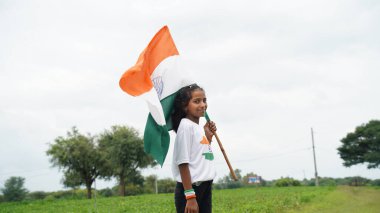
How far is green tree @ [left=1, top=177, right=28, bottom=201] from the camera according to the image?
8409cm

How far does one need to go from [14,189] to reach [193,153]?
93.3 m

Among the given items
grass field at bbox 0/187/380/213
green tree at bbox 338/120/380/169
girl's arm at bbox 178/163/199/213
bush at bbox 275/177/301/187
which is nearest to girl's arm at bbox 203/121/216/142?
girl's arm at bbox 178/163/199/213

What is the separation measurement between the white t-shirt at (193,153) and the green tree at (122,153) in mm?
42170

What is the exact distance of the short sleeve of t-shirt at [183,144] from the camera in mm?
3400

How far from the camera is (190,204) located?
3328mm

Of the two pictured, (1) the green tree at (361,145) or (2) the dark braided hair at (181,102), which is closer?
(2) the dark braided hair at (181,102)

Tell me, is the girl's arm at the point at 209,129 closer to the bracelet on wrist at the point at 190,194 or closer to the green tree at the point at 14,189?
the bracelet on wrist at the point at 190,194

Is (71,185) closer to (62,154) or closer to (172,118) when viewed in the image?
(62,154)

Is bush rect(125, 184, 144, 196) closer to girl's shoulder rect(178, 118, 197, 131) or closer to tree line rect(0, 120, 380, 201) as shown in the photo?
tree line rect(0, 120, 380, 201)

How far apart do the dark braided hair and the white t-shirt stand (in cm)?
23

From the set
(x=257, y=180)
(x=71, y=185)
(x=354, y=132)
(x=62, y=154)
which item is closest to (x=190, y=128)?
(x=62, y=154)

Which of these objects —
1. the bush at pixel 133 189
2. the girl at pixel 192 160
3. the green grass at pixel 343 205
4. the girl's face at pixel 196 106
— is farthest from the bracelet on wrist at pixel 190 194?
the bush at pixel 133 189

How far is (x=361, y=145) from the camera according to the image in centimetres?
5322

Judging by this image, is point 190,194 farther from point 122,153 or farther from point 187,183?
point 122,153
